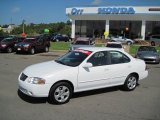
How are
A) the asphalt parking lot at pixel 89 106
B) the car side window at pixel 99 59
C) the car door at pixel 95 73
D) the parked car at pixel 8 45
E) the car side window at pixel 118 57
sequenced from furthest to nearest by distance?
the parked car at pixel 8 45, the car side window at pixel 118 57, the car side window at pixel 99 59, the car door at pixel 95 73, the asphalt parking lot at pixel 89 106

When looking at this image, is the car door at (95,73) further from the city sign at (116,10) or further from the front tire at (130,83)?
the city sign at (116,10)

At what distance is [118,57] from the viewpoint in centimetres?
906

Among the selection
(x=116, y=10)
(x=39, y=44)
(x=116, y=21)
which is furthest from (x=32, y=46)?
(x=116, y=21)

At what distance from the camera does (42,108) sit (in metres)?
7.04

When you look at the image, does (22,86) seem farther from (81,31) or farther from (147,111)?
(81,31)

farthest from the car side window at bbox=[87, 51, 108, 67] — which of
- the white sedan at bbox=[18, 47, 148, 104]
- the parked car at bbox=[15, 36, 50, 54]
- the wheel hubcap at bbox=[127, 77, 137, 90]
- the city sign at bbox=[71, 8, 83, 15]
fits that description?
the city sign at bbox=[71, 8, 83, 15]

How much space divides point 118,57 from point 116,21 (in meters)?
47.7

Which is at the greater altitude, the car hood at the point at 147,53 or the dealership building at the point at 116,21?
the dealership building at the point at 116,21

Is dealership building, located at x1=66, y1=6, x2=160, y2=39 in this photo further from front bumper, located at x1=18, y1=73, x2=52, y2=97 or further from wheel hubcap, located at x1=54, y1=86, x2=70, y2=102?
front bumper, located at x1=18, y1=73, x2=52, y2=97

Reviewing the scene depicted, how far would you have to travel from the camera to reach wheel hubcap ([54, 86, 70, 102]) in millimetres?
7480

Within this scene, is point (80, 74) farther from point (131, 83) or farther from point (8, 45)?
point (8, 45)

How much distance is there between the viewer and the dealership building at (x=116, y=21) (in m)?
52.5

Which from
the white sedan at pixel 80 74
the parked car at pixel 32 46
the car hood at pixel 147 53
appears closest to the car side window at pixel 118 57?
the white sedan at pixel 80 74

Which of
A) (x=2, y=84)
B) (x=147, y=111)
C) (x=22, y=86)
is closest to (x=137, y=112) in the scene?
(x=147, y=111)
